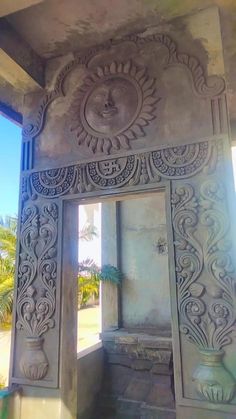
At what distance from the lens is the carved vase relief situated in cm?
190

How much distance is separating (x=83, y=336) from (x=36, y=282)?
2550mm

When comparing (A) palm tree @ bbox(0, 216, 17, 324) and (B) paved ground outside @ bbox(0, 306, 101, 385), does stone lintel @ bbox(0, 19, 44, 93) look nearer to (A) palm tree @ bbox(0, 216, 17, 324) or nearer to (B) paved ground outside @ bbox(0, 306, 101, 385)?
(B) paved ground outside @ bbox(0, 306, 101, 385)

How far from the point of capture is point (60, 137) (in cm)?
211

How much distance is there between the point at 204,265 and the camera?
156cm

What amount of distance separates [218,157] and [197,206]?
30 cm

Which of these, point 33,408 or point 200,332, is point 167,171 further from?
point 33,408

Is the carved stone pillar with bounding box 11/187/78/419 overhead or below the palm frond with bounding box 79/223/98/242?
below

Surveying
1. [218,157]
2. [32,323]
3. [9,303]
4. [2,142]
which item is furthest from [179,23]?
[9,303]

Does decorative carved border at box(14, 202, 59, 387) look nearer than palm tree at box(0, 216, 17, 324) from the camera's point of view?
Yes

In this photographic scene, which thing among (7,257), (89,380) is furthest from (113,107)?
(7,257)

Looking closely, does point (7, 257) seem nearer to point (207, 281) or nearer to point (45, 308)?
point (45, 308)

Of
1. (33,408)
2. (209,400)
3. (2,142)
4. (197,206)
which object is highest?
(2,142)

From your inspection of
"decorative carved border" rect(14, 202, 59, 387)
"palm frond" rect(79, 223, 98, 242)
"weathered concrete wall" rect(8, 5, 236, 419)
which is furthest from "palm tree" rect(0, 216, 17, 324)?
"weathered concrete wall" rect(8, 5, 236, 419)

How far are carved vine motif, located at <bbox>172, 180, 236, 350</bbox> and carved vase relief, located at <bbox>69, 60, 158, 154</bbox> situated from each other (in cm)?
56
